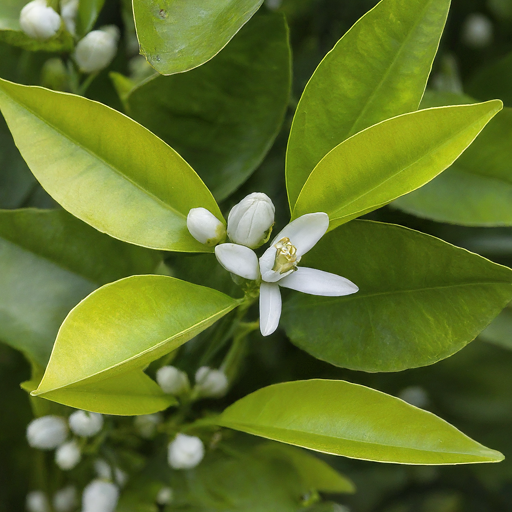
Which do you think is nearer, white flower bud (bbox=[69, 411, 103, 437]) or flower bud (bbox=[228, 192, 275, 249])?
flower bud (bbox=[228, 192, 275, 249])

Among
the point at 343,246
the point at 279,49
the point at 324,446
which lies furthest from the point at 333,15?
the point at 324,446

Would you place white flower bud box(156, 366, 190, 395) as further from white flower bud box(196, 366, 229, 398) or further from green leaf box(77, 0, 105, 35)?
green leaf box(77, 0, 105, 35)

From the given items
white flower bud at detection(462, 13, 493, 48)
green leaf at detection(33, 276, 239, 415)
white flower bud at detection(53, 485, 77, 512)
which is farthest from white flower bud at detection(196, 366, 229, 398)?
white flower bud at detection(462, 13, 493, 48)

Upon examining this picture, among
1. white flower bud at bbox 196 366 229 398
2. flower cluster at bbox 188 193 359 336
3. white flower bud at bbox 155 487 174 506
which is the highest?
flower cluster at bbox 188 193 359 336

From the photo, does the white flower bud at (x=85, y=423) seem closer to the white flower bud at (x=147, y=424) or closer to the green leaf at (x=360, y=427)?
the white flower bud at (x=147, y=424)

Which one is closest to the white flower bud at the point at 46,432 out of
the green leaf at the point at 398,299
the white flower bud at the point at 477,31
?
the green leaf at the point at 398,299

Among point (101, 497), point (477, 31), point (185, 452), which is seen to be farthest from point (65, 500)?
point (477, 31)
